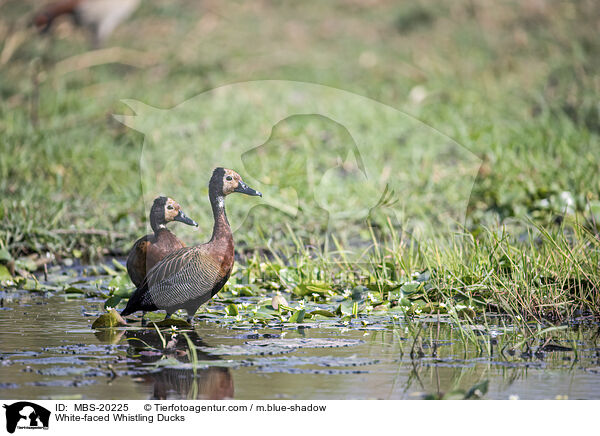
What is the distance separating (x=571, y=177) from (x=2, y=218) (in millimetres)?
4261

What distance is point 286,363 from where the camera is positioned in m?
3.74

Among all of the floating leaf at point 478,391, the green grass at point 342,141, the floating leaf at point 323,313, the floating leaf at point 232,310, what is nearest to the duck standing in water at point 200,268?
the floating leaf at point 232,310

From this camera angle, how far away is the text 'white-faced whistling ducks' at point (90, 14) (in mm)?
11219

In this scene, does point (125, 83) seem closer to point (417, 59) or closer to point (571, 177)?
point (417, 59)

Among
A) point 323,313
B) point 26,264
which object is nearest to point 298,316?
point 323,313

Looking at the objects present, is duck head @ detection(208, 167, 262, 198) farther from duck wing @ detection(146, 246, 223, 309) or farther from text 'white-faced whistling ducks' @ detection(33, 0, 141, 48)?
text 'white-faced whistling ducks' @ detection(33, 0, 141, 48)

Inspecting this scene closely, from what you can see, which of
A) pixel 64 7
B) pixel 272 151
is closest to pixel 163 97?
pixel 64 7

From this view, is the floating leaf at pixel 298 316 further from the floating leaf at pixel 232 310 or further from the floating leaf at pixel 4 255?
the floating leaf at pixel 4 255

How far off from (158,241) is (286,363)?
96 cm

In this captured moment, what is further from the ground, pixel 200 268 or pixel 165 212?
pixel 165 212

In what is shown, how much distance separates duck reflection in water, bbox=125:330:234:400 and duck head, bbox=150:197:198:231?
53 centimetres
